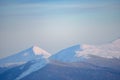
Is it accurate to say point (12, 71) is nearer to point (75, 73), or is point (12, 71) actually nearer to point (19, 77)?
point (19, 77)

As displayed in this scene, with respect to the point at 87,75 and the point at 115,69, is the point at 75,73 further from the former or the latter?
the point at 115,69

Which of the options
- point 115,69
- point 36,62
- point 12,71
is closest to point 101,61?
point 115,69

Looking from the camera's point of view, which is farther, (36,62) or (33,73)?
(36,62)

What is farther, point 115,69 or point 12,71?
point 12,71

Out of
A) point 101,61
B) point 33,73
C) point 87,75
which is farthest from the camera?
point 101,61

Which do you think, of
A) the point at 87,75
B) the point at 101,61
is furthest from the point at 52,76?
the point at 101,61

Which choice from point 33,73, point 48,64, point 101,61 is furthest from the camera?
point 101,61

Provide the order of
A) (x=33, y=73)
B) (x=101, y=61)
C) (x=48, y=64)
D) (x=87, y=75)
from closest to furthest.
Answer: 1. (x=87, y=75)
2. (x=33, y=73)
3. (x=48, y=64)
4. (x=101, y=61)

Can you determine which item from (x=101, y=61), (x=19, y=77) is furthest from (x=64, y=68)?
(x=101, y=61)
